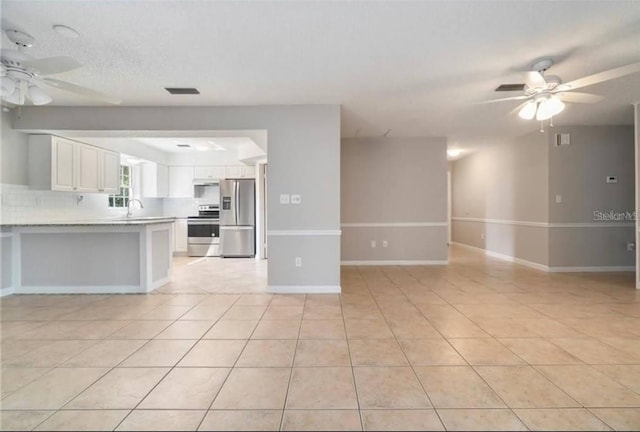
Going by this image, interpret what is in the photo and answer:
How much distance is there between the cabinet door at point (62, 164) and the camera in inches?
173

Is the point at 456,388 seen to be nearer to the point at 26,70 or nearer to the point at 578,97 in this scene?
the point at 578,97

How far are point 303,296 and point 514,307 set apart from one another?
246 centimetres

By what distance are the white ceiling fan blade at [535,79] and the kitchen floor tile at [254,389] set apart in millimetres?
3307

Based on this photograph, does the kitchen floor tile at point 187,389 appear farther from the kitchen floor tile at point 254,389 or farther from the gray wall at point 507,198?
the gray wall at point 507,198

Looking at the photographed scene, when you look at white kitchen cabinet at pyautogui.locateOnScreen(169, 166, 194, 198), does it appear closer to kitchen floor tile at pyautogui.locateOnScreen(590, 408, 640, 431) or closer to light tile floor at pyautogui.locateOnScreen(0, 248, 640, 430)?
light tile floor at pyautogui.locateOnScreen(0, 248, 640, 430)

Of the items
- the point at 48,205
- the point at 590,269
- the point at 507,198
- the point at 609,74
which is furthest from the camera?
the point at 507,198

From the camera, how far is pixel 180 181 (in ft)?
25.2

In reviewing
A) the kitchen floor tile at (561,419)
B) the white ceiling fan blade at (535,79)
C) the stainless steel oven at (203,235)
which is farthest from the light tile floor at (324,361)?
the stainless steel oven at (203,235)

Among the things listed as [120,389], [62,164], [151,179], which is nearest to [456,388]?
[120,389]

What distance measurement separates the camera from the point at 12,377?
206cm

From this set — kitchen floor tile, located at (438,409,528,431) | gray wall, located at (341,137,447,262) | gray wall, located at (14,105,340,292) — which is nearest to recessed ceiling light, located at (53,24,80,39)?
gray wall, located at (14,105,340,292)

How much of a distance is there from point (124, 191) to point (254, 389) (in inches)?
252

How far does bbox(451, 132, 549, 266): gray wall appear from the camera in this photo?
221 inches

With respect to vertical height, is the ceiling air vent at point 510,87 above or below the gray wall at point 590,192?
above
